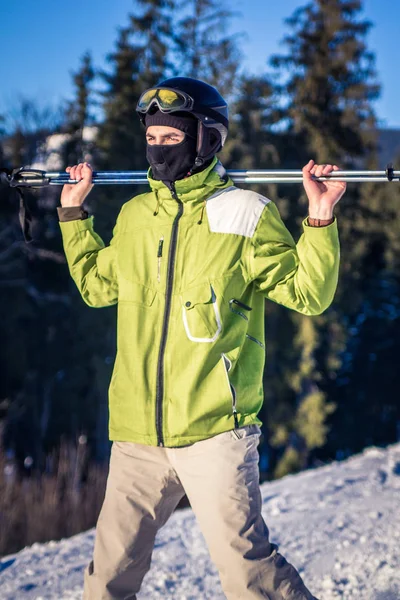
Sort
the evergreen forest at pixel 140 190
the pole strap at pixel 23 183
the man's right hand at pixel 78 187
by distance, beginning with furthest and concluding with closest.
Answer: the evergreen forest at pixel 140 190, the pole strap at pixel 23 183, the man's right hand at pixel 78 187

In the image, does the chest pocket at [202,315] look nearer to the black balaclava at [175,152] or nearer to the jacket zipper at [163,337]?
the jacket zipper at [163,337]

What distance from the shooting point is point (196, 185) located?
2877 millimetres

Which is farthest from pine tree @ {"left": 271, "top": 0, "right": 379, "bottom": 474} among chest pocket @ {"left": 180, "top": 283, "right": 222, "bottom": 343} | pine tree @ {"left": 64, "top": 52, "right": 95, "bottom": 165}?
chest pocket @ {"left": 180, "top": 283, "right": 222, "bottom": 343}

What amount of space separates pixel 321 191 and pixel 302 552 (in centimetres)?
255

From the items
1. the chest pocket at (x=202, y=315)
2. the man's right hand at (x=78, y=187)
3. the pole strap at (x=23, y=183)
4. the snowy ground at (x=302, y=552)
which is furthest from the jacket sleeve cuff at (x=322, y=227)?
the snowy ground at (x=302, y=552)

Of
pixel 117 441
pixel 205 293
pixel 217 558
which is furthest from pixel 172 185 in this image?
pixel 217 558

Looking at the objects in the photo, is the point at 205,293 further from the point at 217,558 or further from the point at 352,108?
the point at 352,108

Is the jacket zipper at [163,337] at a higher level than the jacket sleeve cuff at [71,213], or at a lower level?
lower

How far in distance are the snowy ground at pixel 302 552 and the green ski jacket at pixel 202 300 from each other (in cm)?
169

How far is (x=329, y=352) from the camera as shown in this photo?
87.2ft

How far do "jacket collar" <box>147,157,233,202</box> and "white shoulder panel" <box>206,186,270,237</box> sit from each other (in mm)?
51

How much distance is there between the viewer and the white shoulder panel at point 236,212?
2.77 metres

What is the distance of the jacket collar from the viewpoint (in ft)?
9.42

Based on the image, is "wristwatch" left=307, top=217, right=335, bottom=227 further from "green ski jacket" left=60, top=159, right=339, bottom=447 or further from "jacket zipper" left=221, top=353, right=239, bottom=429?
"jacket zipper" left=221, top=353, right=239, bottom=429
